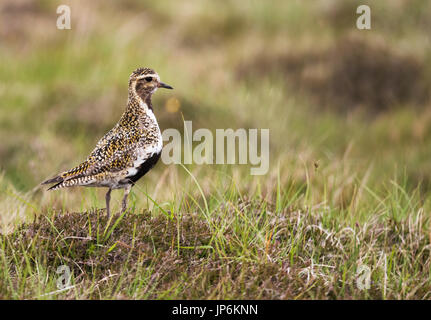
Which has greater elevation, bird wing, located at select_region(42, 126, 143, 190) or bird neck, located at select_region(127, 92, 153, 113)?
bird neck, located at select_region(127, 92, 153, 113)

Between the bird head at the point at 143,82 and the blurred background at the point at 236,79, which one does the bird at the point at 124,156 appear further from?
the blurred background at the point at 236,79

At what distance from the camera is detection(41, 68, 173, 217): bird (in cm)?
439

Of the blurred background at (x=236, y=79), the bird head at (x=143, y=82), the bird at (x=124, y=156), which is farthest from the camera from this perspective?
the blurred background at (x=236, y=79)

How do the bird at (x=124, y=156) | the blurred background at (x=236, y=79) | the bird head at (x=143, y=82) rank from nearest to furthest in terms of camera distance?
the bird at (x=124, y=156), the bird head at (x=143, y=82), the blurred background at (x=236, y=79)

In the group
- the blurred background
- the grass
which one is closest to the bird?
the grass

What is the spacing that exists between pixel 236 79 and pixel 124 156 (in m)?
8.42

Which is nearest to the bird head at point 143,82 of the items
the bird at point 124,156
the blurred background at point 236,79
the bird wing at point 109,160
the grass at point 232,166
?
the bird at point 124,156

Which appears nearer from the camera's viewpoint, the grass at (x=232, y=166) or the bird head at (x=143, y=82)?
the grass at (x=232, y=166)

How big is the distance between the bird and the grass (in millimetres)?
246

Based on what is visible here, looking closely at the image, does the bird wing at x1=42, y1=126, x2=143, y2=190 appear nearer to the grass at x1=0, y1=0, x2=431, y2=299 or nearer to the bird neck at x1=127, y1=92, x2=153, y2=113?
the bird neck at x1=127, y1=92, x2=153, y2=113

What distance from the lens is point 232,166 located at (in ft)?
22.0

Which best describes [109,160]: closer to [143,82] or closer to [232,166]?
[143,82]

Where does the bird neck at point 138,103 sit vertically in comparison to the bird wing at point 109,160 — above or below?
above

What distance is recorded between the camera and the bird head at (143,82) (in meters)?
4.58
